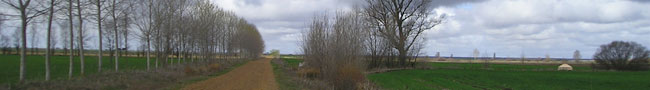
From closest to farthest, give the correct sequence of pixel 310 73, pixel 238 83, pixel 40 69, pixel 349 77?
1. pixel 349 77
2. pixel 238 83
3. pixel 310 73
4. pixel 40 69

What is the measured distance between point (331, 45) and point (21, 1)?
28.2 feet

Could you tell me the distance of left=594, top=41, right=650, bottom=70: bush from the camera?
5369 cm

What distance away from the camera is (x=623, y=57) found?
179ft

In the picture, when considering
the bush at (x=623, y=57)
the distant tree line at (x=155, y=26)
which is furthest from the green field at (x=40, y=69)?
the bush at (x=623, y=57)

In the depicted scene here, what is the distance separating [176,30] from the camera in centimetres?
2781

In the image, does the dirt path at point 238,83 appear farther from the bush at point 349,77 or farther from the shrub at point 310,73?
the bush at point 349,77

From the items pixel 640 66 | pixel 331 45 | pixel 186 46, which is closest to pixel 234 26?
pixel 186 46

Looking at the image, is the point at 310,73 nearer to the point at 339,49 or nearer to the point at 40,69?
the point at 339,49

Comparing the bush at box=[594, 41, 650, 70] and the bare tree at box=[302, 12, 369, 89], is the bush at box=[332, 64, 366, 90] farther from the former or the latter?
the bush at box=[594, 41, 650, 70]

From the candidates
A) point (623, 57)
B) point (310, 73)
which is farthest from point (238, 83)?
point (623, 57)

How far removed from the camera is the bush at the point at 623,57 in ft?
176

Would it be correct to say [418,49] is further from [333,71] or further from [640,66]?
[640,66]

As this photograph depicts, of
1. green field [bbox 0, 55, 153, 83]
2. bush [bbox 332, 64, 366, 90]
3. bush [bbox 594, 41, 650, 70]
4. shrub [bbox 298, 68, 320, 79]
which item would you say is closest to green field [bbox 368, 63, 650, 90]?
shrub [bbox 298, 68, 320, 79]

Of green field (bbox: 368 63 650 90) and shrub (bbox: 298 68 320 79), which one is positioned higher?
shrub (bbox: 298 68 320 79)
